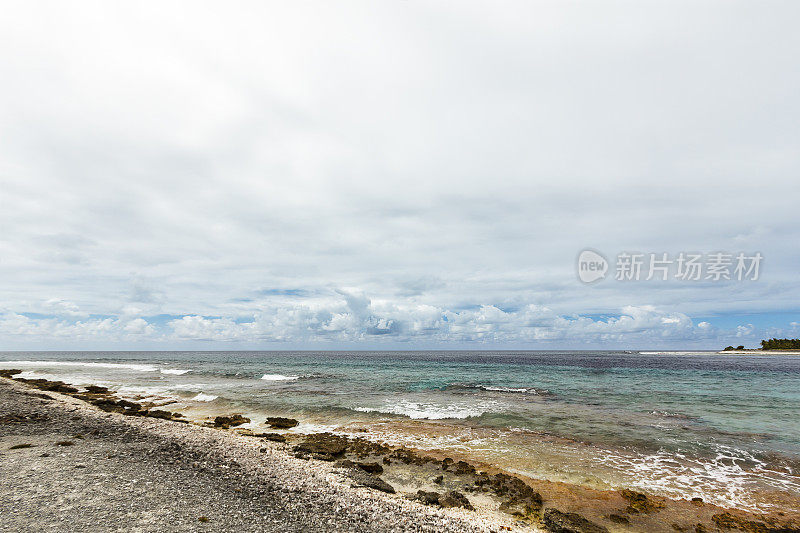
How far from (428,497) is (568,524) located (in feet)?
14.2

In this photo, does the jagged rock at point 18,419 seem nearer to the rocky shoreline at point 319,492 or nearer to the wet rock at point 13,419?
the wet rock at point 13,419

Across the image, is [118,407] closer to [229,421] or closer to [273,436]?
[229,421]

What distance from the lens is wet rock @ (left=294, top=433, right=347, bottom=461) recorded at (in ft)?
54.7

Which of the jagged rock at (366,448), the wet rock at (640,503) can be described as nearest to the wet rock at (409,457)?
the jagged rock at (366,448)

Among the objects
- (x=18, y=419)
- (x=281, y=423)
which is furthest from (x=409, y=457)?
(x=18, y=419)

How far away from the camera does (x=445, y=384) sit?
47625 mm

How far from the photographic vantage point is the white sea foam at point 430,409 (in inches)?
1069

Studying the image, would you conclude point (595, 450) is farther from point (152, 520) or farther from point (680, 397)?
point (680, 397)

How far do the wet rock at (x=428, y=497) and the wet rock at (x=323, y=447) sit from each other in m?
5.58

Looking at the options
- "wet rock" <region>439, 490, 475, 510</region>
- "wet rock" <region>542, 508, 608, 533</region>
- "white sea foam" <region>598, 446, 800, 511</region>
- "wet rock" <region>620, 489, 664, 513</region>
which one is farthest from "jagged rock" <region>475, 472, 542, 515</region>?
"white sea foam" <region>598, 446, 800, 511</region>

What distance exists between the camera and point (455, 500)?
39.0ft

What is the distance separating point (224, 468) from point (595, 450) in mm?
17667

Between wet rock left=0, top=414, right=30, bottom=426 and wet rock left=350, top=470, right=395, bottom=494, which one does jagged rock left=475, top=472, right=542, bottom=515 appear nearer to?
wet rock left=350, top=470, right=395, bottom=494

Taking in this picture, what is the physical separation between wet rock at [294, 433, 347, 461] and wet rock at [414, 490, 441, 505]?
5578mm
